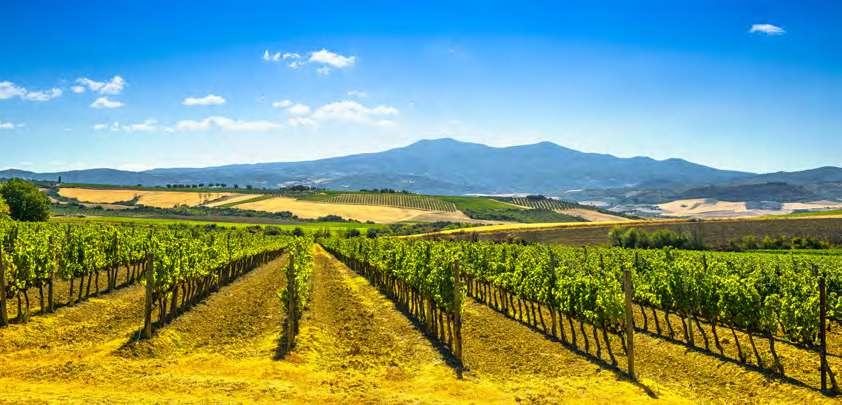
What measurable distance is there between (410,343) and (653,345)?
11.5m

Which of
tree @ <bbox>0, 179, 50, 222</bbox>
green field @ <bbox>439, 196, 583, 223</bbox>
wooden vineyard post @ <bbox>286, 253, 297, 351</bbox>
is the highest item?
tree @ <bbox>0, 179, 50, 222</bbox>

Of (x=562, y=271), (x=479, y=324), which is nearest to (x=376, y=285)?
(x=479, y=324)

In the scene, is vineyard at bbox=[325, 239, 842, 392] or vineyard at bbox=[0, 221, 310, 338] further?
vineyard at bbox=[0, 221, 310, 338]

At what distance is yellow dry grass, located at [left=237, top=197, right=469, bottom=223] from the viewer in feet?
548

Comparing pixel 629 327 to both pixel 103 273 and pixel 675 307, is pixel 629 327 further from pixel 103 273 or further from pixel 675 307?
pixel 103 273

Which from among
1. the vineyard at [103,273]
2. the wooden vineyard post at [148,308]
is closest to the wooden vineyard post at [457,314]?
the vineyard at [103,273]

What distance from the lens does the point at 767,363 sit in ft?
71.1

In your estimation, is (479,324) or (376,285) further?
(376,285)

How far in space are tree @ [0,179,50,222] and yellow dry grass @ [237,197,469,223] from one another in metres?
76.5

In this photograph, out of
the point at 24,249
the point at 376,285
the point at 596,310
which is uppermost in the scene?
the point at 24,249

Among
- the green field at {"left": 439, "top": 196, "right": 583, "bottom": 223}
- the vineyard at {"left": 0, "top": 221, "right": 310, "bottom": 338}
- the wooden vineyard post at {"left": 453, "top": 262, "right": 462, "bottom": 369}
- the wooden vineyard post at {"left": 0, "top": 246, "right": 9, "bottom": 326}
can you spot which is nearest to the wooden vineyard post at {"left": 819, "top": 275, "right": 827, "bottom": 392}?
the wooden vineyard post at {"left": 453, "top": 262, "right": 462, "bottom": 369}

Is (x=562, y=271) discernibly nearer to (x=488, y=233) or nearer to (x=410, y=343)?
(x=410, y=343)

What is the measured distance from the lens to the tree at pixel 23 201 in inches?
3844

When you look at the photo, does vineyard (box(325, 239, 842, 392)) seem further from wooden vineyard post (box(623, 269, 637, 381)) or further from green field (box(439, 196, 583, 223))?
green field (box(439, 196, 583, 223))
